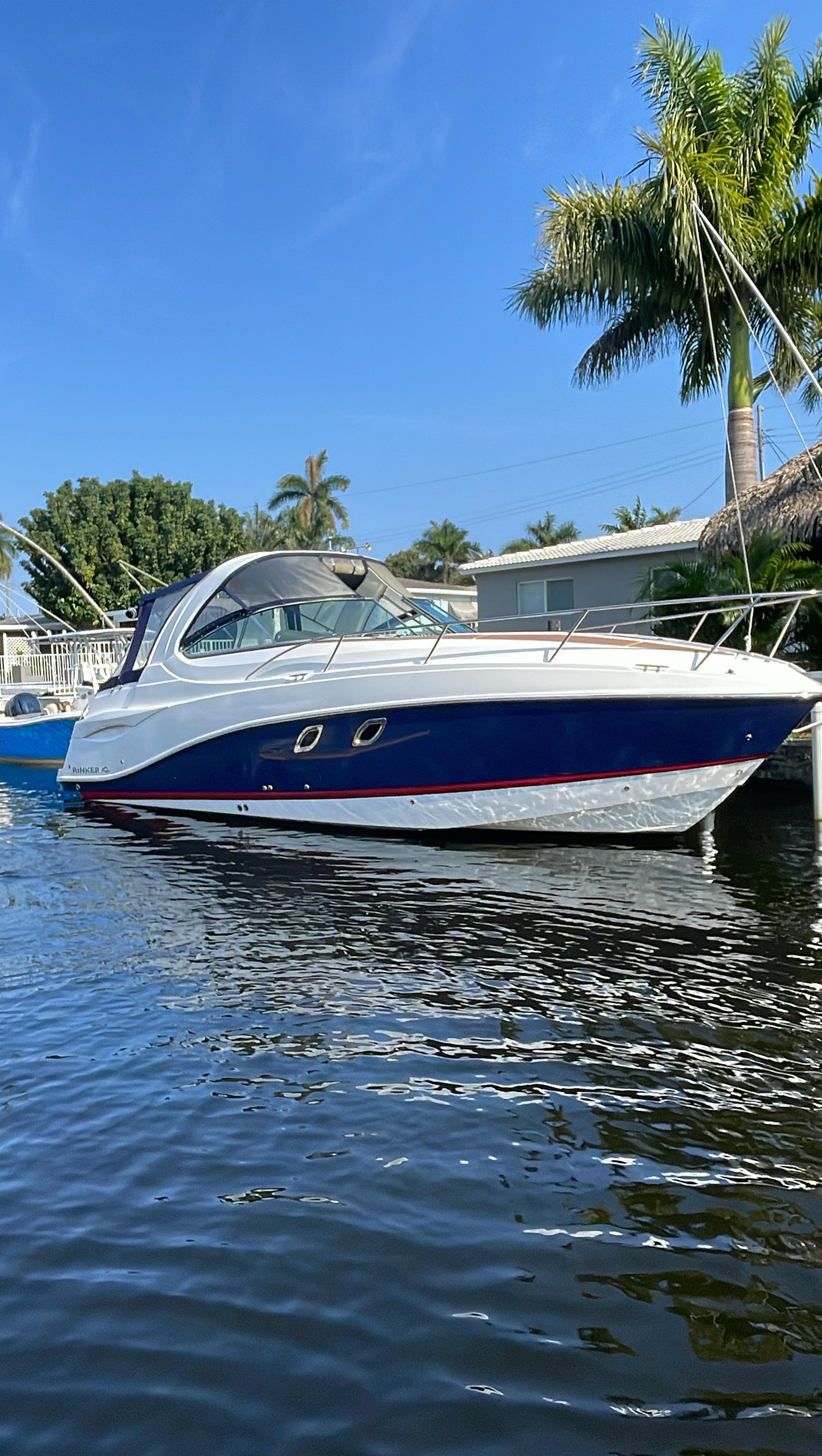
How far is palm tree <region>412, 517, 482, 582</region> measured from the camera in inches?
2498

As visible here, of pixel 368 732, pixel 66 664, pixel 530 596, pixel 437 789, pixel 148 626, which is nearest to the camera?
pixel 437 789

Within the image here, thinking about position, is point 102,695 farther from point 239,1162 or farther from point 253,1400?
point 253,1400

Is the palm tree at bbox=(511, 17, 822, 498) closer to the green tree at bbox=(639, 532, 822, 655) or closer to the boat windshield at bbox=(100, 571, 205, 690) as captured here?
the green tree at bbox=(639, 532, 822, 655)

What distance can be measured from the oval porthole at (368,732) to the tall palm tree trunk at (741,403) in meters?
12.1

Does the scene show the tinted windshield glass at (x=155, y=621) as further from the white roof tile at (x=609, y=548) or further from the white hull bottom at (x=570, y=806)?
the white roof tile at (x=609, y=548)

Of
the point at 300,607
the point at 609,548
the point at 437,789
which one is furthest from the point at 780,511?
the point at 437,789

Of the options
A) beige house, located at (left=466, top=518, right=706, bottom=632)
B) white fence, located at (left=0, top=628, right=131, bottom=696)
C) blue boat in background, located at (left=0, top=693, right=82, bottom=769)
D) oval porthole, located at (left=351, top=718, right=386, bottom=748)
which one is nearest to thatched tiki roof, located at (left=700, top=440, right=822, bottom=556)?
beige house, located at (left=466, top=518, right=706, bottom=632)

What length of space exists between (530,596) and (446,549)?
3819 cm

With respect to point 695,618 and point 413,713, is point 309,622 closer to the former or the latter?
point 413,713

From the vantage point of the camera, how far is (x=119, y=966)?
6.61m

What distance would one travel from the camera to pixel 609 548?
80.1 feet

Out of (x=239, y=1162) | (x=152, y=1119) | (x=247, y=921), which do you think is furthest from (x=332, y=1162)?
(x=247, y=921)

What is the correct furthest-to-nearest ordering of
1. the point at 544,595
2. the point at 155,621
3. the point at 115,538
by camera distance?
the point at 115,538, the point at 544,595, the point at 155,621

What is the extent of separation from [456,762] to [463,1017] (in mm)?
4348
